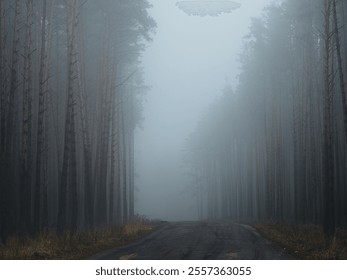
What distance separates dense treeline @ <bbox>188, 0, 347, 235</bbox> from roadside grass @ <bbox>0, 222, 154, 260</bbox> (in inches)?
314

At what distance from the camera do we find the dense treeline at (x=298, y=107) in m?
21.1

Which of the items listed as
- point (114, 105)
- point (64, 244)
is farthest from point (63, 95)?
point (64, 244)

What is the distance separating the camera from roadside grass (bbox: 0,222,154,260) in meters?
12.9

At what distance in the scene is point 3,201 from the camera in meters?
17.5

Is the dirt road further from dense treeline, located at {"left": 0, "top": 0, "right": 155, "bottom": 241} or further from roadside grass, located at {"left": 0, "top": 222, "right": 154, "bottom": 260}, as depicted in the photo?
dense treeline, located at {"left": 0, "top": 0, "right": 155, "bottom": 241}

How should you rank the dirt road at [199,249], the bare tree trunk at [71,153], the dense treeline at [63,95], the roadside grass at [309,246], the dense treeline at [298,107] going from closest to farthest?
the roadside grass at [309,246] → the dirt road at [199,249] → the bare tree trunk at [71,153] → the dense treeline at [63,95] → the dense treeline at [298,107]

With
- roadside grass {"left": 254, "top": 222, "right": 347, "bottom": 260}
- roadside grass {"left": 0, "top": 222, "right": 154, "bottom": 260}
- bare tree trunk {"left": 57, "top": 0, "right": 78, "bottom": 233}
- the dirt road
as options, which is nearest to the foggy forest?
bare tree trunk {"left": 57, "top": 0, "right": 78, "bottom": 233}

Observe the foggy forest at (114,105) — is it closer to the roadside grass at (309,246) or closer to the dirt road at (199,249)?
the roadside grass at (309,246)

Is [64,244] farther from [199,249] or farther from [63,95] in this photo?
[63,95]

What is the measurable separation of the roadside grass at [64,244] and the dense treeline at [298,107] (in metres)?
7.97

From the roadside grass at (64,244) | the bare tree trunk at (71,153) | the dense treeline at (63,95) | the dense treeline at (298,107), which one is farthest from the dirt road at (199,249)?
the dense treeline at (298,107)

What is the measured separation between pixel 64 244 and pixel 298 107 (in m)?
21.4

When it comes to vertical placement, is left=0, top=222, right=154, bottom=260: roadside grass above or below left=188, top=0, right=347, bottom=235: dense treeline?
below
